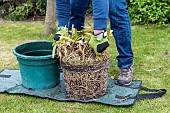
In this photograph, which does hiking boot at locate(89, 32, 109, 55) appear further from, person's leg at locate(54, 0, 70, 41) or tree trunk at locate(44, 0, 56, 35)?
tree trunk at locate(44, 0, 56, 35)

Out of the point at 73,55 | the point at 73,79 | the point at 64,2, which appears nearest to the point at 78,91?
the point at 73,79

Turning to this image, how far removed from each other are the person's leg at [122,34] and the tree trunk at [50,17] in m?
1.75

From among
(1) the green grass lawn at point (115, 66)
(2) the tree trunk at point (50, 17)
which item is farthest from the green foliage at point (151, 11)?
(2) the tree trunk at point (50, 17)

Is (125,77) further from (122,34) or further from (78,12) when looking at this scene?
(78,12)

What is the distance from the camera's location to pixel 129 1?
5.32 m

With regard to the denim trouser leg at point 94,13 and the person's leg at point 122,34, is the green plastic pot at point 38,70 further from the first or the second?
the person's leg at point 122,34

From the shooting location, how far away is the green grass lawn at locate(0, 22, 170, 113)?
2.57 m

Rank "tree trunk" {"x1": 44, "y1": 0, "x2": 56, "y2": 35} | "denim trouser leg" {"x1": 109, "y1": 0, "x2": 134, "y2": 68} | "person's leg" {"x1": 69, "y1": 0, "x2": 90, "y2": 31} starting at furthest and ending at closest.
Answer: "tree trunk" {"x1": 44, "y1": 0, "x2": 56, "y2": 35}, "person's leg" {"x1": 69, "y1": 0, "x2": 90, "y2": 31}, "denim trouser leg" {"x1": 109, "y1": 0, "x2": 134, "y2": 68}

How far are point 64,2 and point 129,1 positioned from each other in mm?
2598

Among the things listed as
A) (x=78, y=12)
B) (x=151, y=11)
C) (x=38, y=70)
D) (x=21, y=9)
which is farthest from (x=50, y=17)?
(x=38, y=70)

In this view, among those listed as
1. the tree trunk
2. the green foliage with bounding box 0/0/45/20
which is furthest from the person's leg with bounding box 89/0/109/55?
the green foliage with bounding box 0/0/45/20

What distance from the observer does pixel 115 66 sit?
133 inches

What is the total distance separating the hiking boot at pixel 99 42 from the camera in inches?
97.3

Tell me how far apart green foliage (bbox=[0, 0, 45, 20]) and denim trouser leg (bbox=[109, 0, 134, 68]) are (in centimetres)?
290
